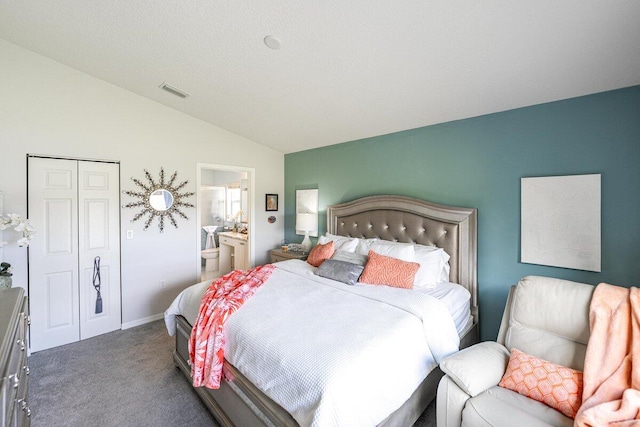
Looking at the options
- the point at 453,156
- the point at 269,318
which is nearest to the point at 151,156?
the point at 269,318

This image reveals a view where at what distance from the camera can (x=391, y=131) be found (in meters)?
3.44

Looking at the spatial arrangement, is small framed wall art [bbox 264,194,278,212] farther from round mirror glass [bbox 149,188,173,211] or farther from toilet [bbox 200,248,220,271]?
toilet [bbox 200,248,220,271]

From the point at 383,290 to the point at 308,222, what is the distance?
6.54ft

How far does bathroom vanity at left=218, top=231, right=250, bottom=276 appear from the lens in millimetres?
4949

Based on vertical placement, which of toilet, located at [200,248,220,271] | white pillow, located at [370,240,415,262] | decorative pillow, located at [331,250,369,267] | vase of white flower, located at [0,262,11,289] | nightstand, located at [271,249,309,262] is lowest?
toilet, located at [200,248,220,271]

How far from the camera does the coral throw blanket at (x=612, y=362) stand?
1.19 metres

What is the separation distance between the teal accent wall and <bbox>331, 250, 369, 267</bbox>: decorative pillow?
1004mm

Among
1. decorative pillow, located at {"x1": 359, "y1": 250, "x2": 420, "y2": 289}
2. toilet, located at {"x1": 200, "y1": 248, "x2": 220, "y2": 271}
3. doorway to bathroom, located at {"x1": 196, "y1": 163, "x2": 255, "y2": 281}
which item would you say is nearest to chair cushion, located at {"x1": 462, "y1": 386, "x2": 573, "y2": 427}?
decorative pillow, located at {"x1": 359, "y1": 250, "x2": 420, "y2": 289}

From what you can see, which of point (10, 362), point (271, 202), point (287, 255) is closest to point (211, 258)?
point (271, 202)

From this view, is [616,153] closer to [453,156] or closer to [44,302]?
[453,156]

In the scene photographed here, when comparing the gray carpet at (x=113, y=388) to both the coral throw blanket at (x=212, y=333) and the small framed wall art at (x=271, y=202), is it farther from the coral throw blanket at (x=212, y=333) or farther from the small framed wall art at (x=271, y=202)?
the small framed wall art at (x=271, y=202)

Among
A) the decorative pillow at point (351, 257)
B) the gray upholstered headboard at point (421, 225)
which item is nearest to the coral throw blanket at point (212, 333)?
the decorative pillow at point (351, 257)

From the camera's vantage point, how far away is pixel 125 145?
345 centimetres

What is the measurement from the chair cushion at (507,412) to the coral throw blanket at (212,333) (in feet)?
4.83
